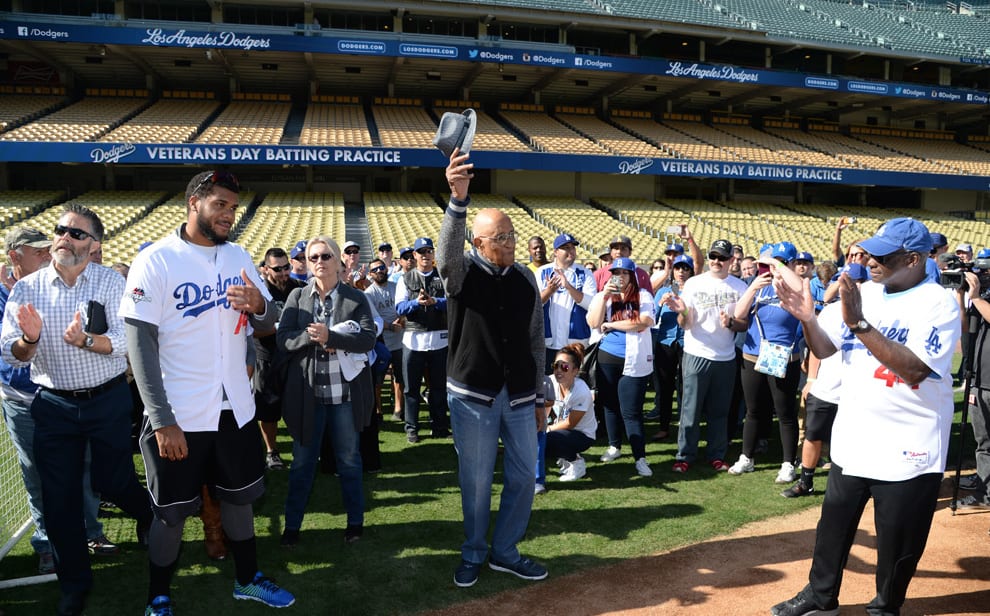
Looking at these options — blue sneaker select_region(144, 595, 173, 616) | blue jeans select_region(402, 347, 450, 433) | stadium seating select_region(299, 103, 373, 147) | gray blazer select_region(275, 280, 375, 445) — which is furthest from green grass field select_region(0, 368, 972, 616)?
stadium seating select_region(299, 103, 373, 147)

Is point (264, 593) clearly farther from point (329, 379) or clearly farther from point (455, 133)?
point (455, 133)

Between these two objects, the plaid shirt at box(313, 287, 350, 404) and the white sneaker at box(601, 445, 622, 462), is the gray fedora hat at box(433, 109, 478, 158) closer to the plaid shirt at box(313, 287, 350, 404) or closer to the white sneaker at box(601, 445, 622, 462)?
the plaid shirt at box(313, 287, 350, 404)

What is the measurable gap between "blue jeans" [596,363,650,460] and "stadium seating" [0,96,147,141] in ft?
66.3

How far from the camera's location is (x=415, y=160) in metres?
21.3

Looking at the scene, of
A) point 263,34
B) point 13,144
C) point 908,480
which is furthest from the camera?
point 263,34

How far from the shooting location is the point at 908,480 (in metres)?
3.00

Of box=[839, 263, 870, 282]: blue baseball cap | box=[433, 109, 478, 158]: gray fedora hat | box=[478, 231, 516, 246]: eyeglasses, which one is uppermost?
box=[433, 109, 478, 158]: gray fedora hat

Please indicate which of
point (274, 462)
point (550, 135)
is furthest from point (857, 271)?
point (550, 135)

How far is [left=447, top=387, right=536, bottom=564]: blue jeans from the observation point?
3811 mm

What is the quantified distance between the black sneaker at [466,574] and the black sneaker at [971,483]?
420 cm

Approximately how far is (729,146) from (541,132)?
323 inches

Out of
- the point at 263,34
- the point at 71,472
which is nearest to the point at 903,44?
A: the point at 263,34

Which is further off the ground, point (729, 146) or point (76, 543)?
point (729, 146)

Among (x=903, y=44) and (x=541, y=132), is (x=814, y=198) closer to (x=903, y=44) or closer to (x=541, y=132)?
(x=903, y=44)
